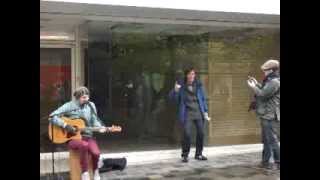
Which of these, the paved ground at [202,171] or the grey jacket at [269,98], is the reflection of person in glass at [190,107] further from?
the grey jacket at [269,98]

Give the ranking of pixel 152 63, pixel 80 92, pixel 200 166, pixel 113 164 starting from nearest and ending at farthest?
pixel 80 92, pixel 113 164, pixel 200 166, pixel 152 63

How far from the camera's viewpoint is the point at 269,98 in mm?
7719

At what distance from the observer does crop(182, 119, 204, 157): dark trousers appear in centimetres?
806

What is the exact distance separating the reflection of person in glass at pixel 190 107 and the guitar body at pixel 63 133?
73.0 inches

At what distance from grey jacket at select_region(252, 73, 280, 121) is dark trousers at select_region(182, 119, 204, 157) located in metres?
0.92

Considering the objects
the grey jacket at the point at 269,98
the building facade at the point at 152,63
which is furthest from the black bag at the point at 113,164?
A: the grey jacket at the point at 269,98

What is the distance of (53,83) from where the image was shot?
307 inches

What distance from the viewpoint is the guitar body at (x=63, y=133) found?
665 cm

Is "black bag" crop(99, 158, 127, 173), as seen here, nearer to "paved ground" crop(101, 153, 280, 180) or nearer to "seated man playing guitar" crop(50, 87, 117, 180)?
"paved ground" crop(101, 153, 280, 180)

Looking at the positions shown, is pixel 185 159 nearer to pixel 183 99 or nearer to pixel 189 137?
pixel 189 137

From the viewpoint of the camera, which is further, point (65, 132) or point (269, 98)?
point (269, 98)

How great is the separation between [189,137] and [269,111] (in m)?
1.24

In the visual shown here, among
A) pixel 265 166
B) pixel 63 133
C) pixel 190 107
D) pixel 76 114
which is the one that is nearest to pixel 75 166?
pixel 63 133
